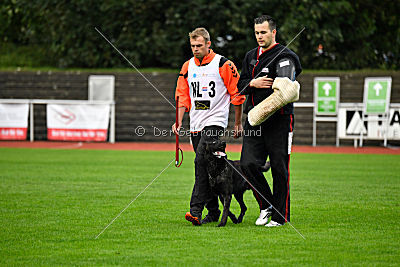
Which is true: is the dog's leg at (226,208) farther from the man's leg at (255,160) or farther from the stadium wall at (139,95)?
the stadium wall at (139,95)

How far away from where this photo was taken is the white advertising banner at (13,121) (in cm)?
2213

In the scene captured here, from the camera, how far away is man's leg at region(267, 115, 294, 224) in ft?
23.0

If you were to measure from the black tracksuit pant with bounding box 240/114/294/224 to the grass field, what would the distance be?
333 millimetres

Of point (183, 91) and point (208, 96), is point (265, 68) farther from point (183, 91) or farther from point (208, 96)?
point (183, 91)

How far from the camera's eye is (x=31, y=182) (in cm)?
1134

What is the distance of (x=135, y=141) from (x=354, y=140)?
24.5 feet

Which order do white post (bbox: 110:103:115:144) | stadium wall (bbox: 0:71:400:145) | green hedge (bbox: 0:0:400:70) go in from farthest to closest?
green hedge (bbox: 0:0:400:70)
white post (bbox: 110:103:115:144)
stadium wall (bbox: 0:71:400:145)

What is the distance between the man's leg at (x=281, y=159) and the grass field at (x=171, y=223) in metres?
0.26

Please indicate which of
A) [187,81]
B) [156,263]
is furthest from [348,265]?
[187,81]

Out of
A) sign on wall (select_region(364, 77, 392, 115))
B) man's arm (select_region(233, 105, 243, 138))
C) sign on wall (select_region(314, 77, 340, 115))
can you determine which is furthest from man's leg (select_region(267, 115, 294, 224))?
sign on wall (select_region(314, 77, 340, 115))

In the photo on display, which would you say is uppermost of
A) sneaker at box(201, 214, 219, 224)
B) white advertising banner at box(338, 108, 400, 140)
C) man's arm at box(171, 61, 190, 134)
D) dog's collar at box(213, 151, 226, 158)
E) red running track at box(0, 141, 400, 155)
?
man's arm at box(171, 61, 190, 134)

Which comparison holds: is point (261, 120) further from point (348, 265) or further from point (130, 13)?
point (130, 13)

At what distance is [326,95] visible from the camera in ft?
72.0

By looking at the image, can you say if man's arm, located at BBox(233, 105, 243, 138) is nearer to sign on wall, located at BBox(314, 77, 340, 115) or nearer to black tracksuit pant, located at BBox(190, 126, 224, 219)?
black tracksuit pant, located at BBox(190, 126, 224, 219)
